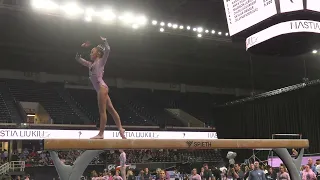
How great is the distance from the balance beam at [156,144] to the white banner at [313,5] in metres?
3.51

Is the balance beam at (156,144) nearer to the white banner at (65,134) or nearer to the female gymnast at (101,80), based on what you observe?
the female gymnast at (101,80)

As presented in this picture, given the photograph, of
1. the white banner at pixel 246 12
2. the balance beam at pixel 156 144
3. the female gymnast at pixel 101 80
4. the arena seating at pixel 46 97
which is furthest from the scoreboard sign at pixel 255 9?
the arena seating at pixel 46 97

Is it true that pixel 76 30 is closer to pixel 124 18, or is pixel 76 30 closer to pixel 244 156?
pixel 124 18

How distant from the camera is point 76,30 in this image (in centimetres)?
1811

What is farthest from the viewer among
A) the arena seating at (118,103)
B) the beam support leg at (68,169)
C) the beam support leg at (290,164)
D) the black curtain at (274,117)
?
the arena seating at (118,103)

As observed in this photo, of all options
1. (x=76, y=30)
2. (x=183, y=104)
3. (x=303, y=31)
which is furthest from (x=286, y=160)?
(x=183, y=104)

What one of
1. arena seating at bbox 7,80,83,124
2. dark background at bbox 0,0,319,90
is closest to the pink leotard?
dark background at bbox 0,0,319,90

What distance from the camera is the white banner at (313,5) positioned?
8453 mm

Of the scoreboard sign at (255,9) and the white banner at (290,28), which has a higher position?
the scoreboard sign at (255,9)

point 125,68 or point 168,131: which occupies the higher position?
point 125,68

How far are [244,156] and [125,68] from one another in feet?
29.0

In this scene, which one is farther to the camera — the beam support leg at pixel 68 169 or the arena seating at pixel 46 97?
the arena seating at pixel 46 97

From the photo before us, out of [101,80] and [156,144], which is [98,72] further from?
[156,144]

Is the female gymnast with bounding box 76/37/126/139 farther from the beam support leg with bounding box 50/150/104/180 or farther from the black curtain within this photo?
the black curtain
